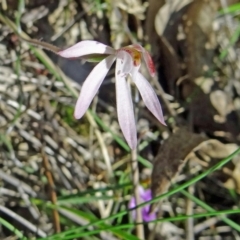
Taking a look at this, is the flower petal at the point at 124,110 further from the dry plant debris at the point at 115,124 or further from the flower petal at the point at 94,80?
the dry plant debris at the point at 115,124

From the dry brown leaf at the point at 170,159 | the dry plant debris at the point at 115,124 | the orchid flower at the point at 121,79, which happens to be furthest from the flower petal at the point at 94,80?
the dry brown leaf at the point at 170,159

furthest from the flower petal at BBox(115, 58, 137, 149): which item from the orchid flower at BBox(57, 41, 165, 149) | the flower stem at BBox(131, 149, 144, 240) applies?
the flower stem at BBox(131, 149, 144, 240)

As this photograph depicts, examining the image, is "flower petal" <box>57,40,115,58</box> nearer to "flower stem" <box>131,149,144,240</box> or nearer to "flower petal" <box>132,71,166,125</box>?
"flower petal" <box>132,71,166,125</box>

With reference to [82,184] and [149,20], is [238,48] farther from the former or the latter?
[82,184]

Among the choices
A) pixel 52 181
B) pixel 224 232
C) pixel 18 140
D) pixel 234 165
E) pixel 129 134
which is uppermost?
pixel 129 134

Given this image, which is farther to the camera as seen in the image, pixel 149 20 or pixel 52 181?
pixel 149 20

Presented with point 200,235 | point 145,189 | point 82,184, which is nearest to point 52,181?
point 82,184
